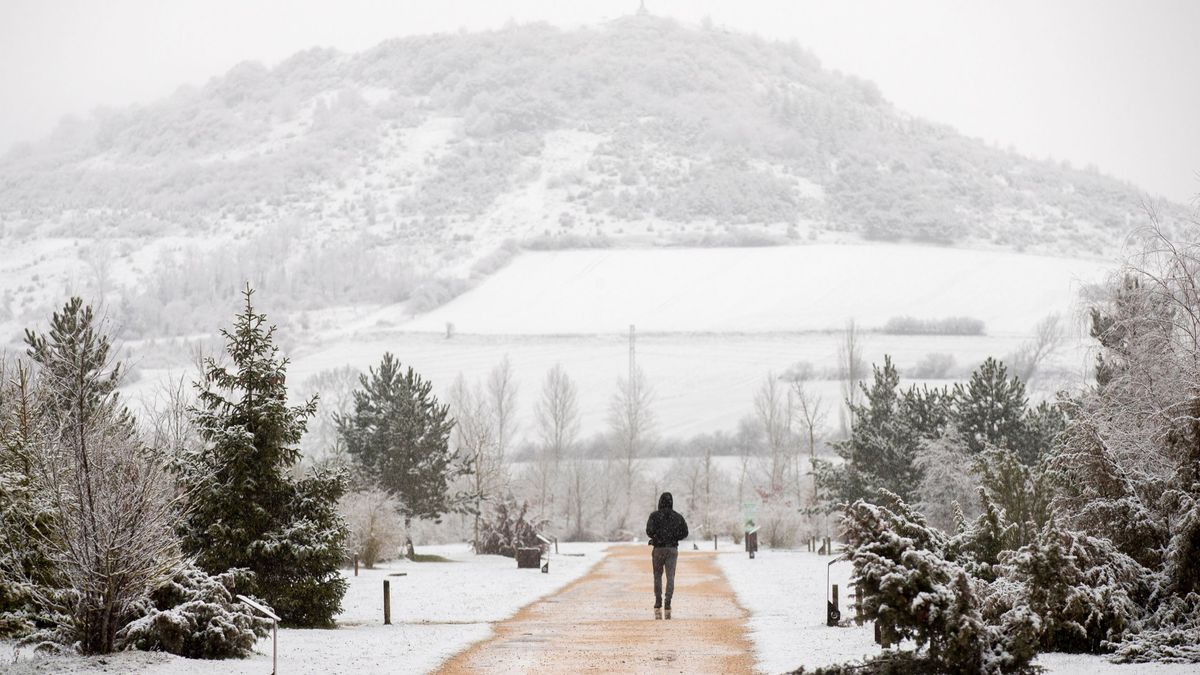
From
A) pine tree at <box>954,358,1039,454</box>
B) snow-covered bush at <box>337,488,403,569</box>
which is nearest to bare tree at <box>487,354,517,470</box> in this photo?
snow-covered bush at <box>337,488,403,569</box>

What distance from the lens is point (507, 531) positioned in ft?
180

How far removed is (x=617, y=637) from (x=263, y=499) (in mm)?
7202

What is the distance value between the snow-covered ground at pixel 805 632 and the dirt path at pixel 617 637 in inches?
16.1

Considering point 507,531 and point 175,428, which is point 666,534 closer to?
point 175,428

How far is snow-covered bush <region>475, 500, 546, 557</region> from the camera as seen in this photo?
51906 mm

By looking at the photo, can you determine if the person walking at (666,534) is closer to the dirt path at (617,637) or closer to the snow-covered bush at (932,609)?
the dirt path at (617,637)

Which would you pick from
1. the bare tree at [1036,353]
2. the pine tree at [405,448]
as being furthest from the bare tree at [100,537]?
the bare tree at [1036,353]

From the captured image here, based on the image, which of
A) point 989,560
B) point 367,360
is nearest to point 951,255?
point 367,360

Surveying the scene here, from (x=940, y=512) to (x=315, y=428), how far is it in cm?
7039

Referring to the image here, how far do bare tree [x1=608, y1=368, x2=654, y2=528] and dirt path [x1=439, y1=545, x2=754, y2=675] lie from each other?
60.7 metres

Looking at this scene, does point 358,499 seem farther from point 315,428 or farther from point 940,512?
point 315,428

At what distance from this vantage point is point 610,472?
318 ft

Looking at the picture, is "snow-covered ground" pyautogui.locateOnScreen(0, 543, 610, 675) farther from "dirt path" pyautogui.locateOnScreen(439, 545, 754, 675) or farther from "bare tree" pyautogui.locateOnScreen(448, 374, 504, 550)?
"bare tree" pyautogui.locateOnScreen(448, 374, 504, 550)

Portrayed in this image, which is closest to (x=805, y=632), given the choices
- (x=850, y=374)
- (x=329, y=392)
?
(x=850, y=374)
